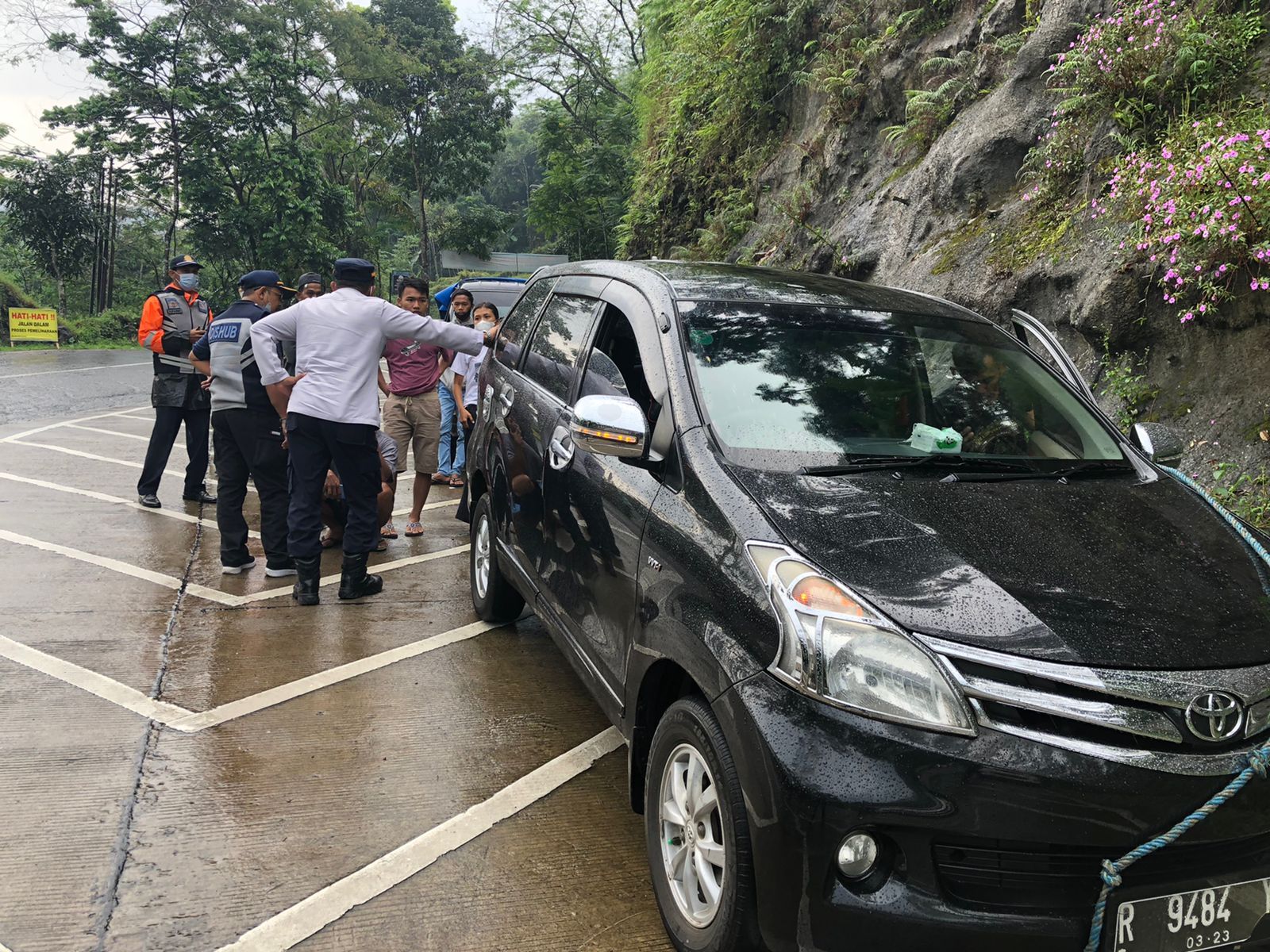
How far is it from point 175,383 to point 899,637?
22.8 feet

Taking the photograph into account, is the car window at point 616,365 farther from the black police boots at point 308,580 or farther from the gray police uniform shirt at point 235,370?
the gray police uniform shirt at point 235,370

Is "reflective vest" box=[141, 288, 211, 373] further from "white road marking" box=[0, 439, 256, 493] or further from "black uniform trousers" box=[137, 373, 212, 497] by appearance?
Result: "white road marking" box=[0, 439, 256, 493]

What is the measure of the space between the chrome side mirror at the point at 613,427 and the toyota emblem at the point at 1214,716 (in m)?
1.53

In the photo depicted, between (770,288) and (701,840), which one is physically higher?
(770,288)

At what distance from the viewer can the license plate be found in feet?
6.35

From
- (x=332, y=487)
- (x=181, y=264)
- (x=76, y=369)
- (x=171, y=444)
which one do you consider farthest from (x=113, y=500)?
(x=76, y=369)

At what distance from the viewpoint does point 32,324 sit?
26047 mm

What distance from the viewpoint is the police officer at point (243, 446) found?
590 centimetres

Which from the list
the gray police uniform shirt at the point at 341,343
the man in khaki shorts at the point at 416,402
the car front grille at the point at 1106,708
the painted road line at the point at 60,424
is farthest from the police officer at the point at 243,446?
the painted road line at the point at 60,424

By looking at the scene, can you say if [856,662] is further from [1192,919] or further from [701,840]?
[1192,919]

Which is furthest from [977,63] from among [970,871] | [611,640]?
[970,871]

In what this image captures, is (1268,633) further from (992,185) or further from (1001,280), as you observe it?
(992,185)

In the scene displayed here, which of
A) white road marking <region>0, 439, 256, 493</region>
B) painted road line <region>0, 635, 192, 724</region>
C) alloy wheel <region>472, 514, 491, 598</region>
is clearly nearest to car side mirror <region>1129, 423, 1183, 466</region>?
alloy wheel <region>472, 514, 491, 598</region>

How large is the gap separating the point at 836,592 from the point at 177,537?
230 inches
